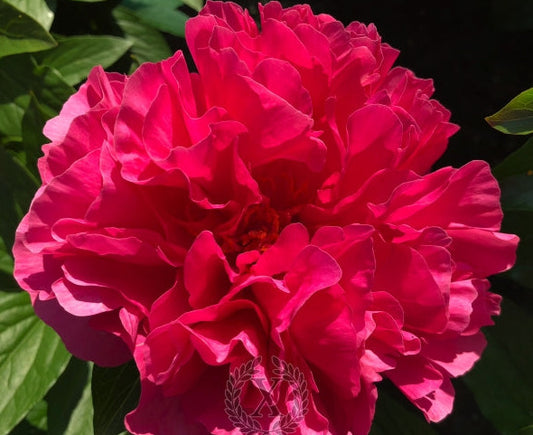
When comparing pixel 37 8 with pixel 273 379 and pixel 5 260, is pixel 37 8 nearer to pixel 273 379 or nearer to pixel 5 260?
pixel 5 260

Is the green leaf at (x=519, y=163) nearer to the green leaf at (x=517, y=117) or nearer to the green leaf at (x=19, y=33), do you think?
the green leaf at (x=517, y=117)

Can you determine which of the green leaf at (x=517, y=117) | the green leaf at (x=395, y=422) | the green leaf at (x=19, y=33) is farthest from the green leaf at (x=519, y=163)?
the green leaf at (x=19, y=33)

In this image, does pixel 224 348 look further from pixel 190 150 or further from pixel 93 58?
pixel 93 58

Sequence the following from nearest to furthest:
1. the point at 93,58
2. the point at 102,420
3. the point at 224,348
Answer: the point at 224,348 < the point at 102,420 < the point at 93,58

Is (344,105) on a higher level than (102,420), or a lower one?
higher

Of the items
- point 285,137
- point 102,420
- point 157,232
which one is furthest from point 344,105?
point 102,420

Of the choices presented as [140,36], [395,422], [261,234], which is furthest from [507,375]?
[140,36]

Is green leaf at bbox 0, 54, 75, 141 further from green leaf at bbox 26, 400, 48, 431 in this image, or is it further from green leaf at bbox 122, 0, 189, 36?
green leaf at bbox 26, 400, 48, 431
